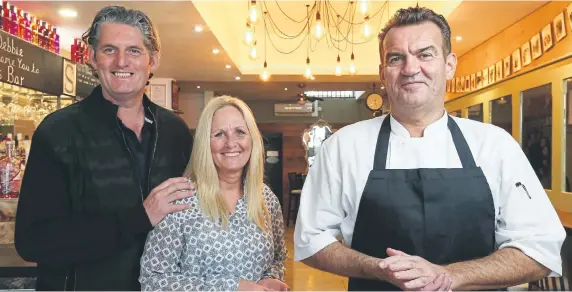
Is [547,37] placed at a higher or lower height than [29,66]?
higher

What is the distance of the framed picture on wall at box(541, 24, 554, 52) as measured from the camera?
4.57 meters

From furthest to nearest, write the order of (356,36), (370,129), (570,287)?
(356,36) < (570,287) < (370,129)

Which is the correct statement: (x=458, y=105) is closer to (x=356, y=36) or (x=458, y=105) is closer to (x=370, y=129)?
(x=356, y=36)

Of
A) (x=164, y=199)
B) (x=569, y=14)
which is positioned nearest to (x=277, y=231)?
(x=164, y=199)

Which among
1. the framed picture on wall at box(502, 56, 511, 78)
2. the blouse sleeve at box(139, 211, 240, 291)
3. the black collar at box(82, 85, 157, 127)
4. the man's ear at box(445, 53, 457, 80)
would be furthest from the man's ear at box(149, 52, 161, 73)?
the framed picture on wall at box(502, 56, 511, 78)

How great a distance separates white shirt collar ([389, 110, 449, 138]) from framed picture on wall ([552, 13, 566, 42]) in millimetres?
3413

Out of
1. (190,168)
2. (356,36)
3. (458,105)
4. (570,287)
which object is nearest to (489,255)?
(190,168)

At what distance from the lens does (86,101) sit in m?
1.75

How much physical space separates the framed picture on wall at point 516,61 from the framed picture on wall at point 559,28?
78cm

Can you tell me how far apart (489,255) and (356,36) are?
747cm

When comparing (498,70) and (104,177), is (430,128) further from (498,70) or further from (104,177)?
(498,70)

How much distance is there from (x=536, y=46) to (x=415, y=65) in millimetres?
4031

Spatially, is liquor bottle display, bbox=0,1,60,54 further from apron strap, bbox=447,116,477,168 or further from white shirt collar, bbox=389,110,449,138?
apron strap, bbox=447,116,477,168

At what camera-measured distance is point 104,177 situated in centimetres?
166
